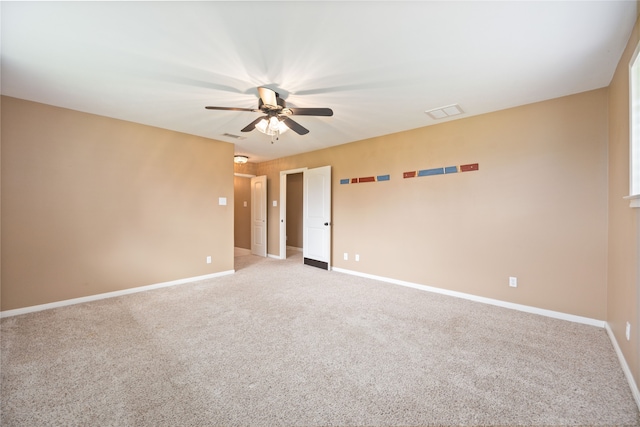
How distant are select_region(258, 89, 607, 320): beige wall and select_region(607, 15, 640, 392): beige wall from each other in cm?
20

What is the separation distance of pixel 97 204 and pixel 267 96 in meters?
2.88

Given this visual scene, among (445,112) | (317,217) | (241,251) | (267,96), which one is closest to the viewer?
(267,96)

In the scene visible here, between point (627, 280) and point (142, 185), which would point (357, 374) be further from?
point (142, 185)

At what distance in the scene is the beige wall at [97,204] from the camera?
2994 mm

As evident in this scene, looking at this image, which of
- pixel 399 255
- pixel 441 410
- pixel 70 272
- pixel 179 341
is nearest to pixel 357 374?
pixel 441 410

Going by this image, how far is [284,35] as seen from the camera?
192cm

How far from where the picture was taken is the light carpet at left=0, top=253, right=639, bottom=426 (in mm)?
1563

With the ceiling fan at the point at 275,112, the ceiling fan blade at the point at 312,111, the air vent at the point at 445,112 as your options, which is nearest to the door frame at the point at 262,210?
the ceiling fan at the point at 275,112

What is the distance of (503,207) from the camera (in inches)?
129

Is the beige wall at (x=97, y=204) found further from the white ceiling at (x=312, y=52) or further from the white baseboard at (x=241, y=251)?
the white baseboard at (x=241, y=251)

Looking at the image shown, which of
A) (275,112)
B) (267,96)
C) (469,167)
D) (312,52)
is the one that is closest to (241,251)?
(275,112)

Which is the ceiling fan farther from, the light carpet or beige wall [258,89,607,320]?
the light carpet

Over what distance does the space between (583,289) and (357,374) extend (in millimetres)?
2748

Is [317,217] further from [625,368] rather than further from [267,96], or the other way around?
[625,368]
